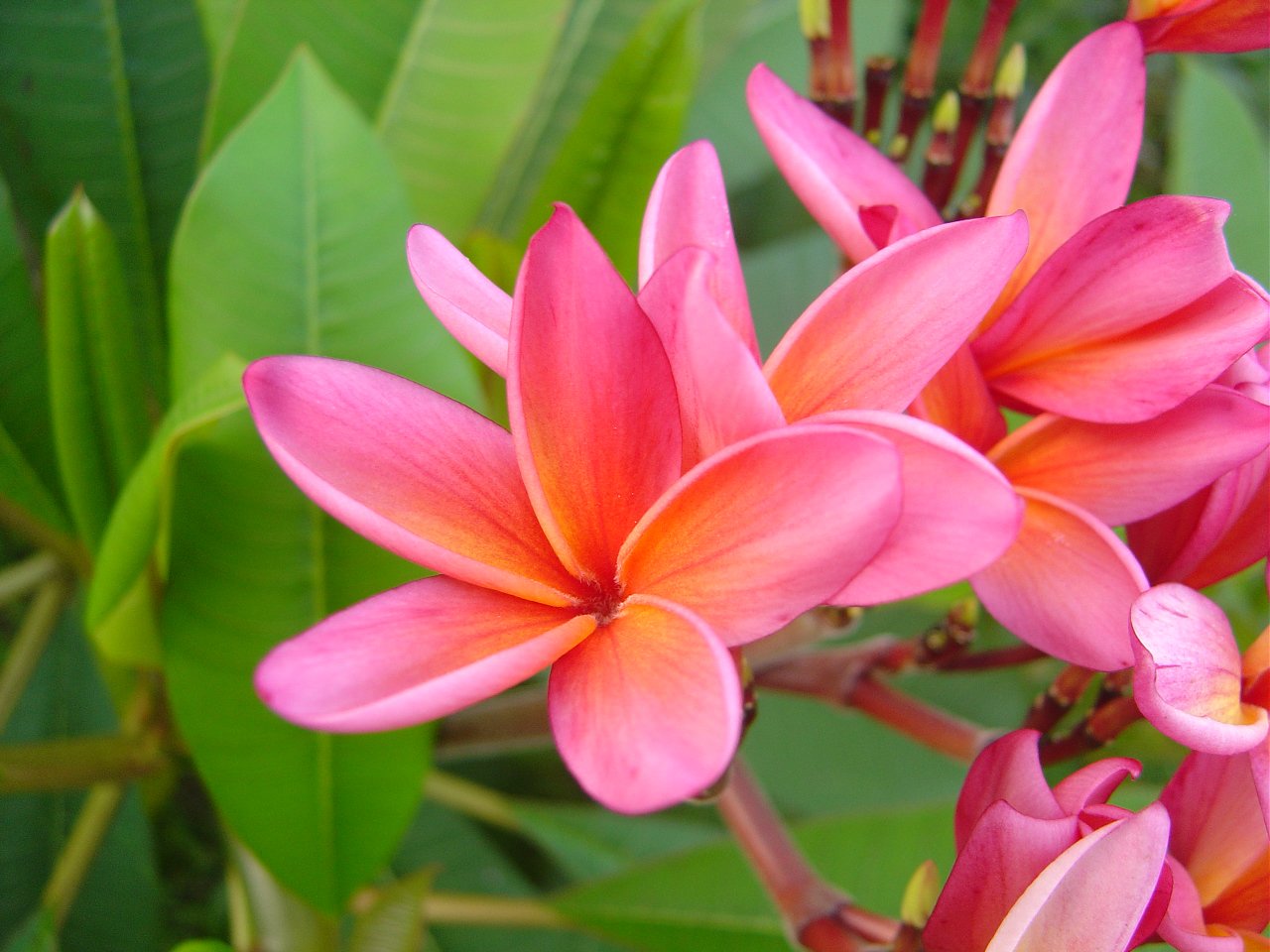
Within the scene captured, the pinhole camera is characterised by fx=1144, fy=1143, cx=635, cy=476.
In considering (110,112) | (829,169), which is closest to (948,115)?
(829,169)

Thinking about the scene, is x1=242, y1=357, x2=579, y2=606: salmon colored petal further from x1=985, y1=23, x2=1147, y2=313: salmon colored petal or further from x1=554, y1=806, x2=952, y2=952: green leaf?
x1=554, y1=806, x2=952, y2=952: green leaf

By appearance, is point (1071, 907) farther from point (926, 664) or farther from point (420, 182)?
point (420, 182)

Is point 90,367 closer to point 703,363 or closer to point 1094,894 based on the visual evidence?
point 703,363

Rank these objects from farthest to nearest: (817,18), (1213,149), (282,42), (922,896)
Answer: (1213,149) < (282,42) < (817,18) < (922,896)

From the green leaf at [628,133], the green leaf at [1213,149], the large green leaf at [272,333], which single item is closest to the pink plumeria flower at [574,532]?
the large green leaf at [272,333]

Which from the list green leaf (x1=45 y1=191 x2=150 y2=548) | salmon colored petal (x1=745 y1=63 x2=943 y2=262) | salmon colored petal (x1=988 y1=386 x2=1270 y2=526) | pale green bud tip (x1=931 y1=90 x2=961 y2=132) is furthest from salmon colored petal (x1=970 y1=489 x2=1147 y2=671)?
green leaf (x1=45 y1=191 x2=150 y2=548)

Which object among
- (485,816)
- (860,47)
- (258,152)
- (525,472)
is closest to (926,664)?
(525,472)

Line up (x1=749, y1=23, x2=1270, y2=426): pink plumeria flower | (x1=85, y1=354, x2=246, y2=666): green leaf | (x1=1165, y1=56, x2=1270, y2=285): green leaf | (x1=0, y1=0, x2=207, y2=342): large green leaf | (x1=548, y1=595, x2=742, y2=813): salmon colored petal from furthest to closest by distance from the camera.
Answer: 1. (x1=1165, y1=56, x2=1270, y2=285): green leaf
2. (x1=0, y1=0, x2=207, y2=342): large green leaf
3. (x1=85, y1=354, x2=246, y2=666): green leaf
4. (x1=749, y1=23, x2=1270, y2=426): pink plumeria flower
5. (x1=548, y1=595, x2=742, y2=813): salmon colored petal
